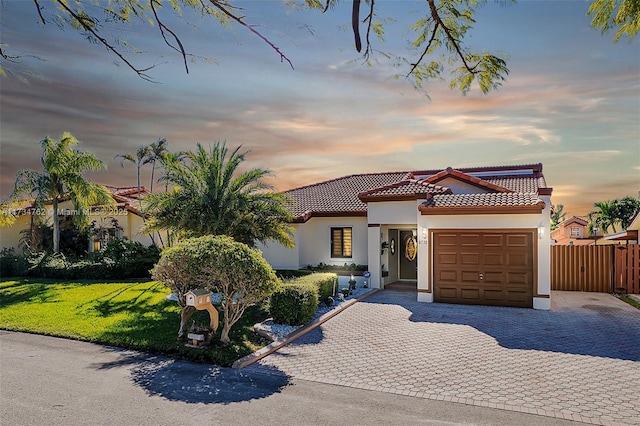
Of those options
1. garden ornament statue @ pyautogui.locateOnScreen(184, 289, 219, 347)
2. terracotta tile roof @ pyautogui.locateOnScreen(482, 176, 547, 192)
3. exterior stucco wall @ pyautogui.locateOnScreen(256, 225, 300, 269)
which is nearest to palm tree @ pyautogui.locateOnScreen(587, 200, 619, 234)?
terracotta tile roof @ pyautogui.locateOnScreen(482, 176, 547, 192)

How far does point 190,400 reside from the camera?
23.3ft

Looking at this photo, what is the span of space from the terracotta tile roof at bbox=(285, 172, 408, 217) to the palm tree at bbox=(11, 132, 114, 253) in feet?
39.8

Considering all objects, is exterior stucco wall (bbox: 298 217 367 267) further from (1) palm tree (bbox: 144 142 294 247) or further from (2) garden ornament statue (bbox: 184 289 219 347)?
(2) garden ornament statue (bbox: 184 289 219 347)

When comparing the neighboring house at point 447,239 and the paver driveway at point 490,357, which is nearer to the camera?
the paver driveway at point 490,357

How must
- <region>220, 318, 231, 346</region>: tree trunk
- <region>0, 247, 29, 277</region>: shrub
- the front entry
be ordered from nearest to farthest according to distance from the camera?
1. <region>220, 318, 231, 346</region>: tree trunk
2. the front entry
3. <region>0, 247, 29, 277</region>: shrub

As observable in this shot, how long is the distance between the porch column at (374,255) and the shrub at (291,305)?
6814 mm

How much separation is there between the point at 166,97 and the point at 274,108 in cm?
311

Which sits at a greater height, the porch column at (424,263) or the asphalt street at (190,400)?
the porch column at (424,263)

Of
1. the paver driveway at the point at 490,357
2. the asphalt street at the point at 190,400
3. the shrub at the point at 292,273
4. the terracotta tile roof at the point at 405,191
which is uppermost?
the terracotta tile roof at the point at 405,191

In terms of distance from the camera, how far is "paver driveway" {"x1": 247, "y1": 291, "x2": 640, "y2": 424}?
282 inches

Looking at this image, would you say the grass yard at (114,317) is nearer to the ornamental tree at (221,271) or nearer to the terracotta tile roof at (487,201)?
the ornamental tree at (221,271)

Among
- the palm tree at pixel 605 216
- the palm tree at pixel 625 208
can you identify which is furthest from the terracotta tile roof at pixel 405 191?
the palm tree at pixel 625 208

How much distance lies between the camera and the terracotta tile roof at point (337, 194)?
68.2 ft

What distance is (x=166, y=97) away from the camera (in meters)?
11.2
